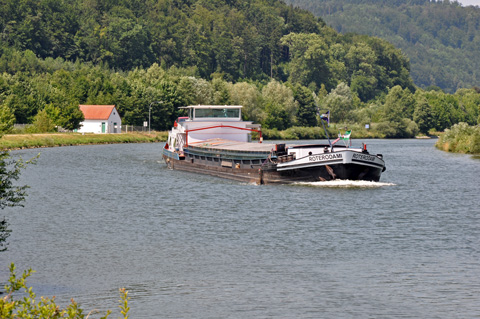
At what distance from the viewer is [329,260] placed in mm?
25469

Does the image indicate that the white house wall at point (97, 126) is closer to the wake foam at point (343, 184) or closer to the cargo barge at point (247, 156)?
the cargo barge at point (247, 156)

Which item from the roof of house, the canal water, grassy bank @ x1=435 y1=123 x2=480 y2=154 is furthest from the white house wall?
the canal water

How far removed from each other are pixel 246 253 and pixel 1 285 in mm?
9200

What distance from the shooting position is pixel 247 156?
5394 centimetres

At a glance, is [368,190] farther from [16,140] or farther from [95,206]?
[16,140]

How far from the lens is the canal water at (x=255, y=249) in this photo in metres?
20.3

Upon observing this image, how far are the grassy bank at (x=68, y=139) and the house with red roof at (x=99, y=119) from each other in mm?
5583

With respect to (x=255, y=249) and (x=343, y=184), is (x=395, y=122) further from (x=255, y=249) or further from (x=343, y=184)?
(x=255, y=249)

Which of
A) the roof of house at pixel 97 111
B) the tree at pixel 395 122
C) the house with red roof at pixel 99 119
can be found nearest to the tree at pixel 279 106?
the tree at pixel 395 122

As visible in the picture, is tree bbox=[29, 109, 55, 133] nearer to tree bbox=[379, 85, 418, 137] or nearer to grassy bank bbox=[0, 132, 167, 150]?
grassy bank bbox=[0, 132, 167, 150]

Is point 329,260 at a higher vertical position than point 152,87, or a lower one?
lower

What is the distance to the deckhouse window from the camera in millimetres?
69300

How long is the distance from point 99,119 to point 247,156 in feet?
270

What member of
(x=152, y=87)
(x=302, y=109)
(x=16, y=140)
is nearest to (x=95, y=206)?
(x=16, y=140)
